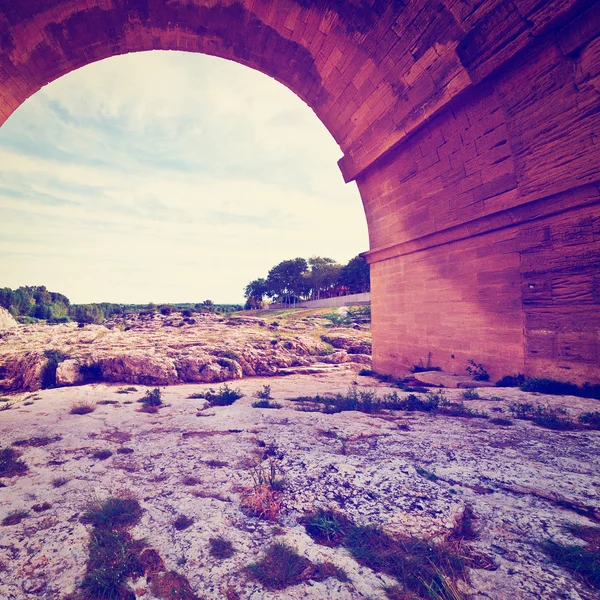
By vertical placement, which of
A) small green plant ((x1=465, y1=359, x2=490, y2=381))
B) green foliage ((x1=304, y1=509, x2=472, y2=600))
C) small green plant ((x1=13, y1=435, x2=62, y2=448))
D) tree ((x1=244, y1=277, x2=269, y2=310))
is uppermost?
tree ((x1=244, y1=277, x2=269, y2=310))

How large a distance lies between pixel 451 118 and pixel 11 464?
10132 mm

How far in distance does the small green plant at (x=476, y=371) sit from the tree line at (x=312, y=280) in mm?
46342

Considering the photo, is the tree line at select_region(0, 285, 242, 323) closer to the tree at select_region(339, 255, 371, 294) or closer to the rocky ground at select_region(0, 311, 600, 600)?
the tree at select_region(339, 255, 371, 294)

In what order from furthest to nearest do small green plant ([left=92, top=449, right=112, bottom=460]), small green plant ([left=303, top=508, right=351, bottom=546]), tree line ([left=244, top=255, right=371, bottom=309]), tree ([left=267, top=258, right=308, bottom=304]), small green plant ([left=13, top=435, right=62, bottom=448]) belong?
tree ([left=267, top=258, right=308, bottom=304])
tree line ([left=244, top=255, right=371, bottom=309])
small green plant ([left=13, top=435, right=62, bottom=448])
small green plant ([left=92, top=449, right=112, bottom=460])
small green plant ([left=303, top=508, right=351, bottom=546])

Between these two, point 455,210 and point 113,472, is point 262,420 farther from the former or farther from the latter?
point 455,210

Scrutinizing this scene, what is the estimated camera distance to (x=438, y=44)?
6480 millimetres

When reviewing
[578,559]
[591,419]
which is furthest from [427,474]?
[591,419]

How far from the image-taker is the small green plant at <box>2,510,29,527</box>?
2779mm

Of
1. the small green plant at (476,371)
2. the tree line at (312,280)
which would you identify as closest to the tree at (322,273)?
the tree line at (312,280)

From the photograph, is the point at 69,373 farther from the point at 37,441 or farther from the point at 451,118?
the point at 451,118

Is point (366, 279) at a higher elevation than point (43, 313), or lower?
higher

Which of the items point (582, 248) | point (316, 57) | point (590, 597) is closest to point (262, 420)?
point (590, 597)

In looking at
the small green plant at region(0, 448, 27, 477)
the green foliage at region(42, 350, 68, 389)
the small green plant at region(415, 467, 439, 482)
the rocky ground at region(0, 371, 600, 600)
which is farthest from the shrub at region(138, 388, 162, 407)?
the small green plant at region(415, 467, 439, 482)

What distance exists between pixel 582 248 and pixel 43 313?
61.6m
